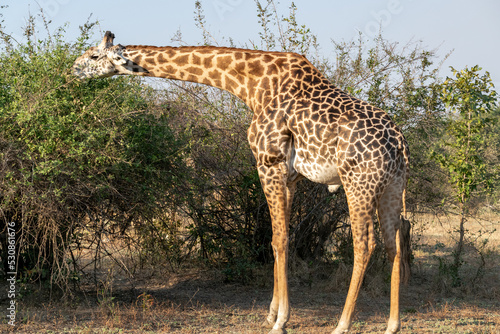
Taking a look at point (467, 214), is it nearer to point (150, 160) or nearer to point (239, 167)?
point (239, 167)

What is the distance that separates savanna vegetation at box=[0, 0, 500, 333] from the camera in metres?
6.58

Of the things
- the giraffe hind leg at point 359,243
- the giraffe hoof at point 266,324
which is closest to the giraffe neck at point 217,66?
the giraffe hind leg at point 359,243

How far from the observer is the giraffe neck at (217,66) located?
22.0 ft

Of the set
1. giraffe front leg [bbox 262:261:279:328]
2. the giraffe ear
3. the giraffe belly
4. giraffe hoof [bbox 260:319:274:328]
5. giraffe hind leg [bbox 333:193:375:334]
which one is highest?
the giraffe ear

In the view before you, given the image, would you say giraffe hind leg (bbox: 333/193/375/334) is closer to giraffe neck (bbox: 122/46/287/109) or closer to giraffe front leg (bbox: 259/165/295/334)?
giraffe front leg (bbox: 259/165/295/334)

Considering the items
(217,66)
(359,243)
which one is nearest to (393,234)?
(359,243)

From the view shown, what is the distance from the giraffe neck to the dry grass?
2801mm

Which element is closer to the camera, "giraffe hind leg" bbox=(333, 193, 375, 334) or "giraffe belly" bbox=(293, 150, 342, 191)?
"giraffe hind leg" bbox=(333, 193, 375, 334)

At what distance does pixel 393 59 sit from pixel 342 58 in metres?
0.93

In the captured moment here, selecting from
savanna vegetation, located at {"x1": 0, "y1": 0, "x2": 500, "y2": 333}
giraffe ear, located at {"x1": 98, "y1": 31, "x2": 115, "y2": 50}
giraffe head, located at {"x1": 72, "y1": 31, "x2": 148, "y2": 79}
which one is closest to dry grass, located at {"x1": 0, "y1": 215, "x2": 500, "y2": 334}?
savanna vegetation, located at {"x1": 0, "y1": 0, "x2": 500, "y2": 333}

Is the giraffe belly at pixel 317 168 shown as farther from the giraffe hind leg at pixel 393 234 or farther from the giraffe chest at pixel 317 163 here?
the giraffe hind leg at pixel 393 234

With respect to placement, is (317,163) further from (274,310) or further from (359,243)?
(274,310)

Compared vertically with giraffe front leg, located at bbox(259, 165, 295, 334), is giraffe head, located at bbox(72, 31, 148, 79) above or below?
above

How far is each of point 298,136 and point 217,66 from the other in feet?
4.82
